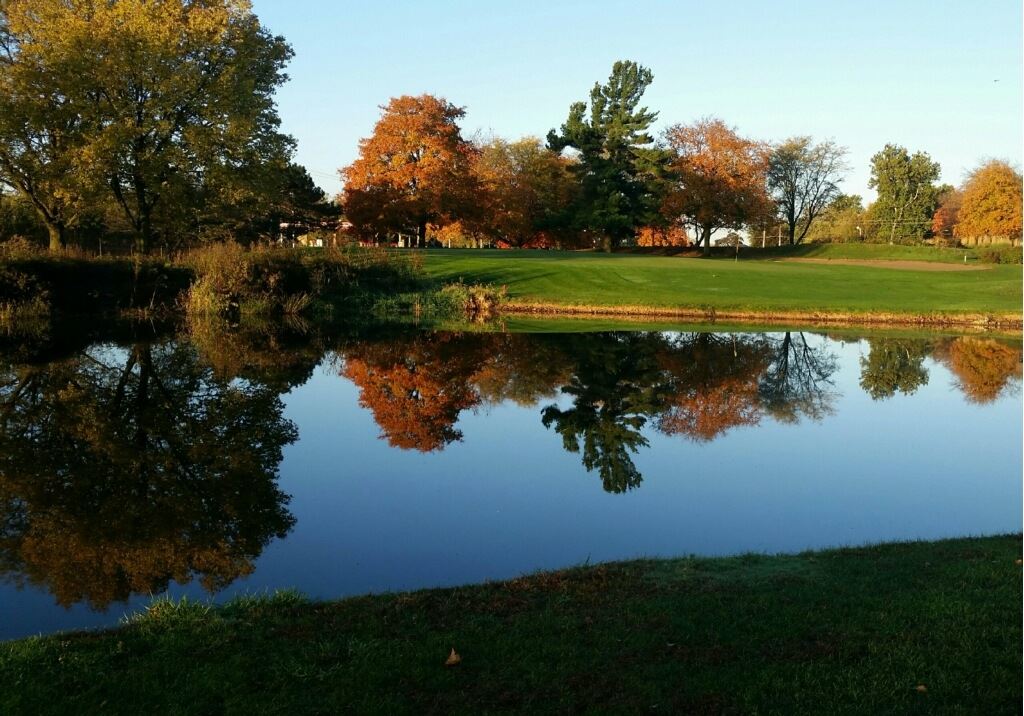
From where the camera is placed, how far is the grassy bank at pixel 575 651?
4.63 metres

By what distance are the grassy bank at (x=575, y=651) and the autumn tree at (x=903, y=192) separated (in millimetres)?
84161

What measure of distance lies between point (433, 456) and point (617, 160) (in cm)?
5651

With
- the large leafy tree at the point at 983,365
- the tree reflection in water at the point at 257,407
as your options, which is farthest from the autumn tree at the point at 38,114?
the large leafy tree at the point at 983,365

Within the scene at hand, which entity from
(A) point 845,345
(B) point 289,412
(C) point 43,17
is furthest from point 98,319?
(A) point 845,345

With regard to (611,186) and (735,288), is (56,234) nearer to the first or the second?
(735,288)

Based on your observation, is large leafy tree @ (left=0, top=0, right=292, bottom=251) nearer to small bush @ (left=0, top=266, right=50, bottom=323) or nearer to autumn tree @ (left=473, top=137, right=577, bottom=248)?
small bush @ (left=0, top=266, right=50, bottom=323)

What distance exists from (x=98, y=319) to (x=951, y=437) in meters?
28.1

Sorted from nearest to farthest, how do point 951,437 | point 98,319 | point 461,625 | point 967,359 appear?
point 461,625 < point 951,437 < point 967,359 < point 98,319

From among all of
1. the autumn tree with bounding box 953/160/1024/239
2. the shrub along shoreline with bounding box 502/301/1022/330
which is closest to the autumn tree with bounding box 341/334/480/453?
the shrub along shoreline with bounding box 502/301/1022/330

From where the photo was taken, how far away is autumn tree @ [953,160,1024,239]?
67.6 m

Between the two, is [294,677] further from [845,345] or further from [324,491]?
[845,345]

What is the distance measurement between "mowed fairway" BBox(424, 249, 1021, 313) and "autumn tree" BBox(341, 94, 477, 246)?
7.72 meters

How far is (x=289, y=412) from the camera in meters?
14.9

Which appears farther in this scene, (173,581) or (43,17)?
(43,17)
